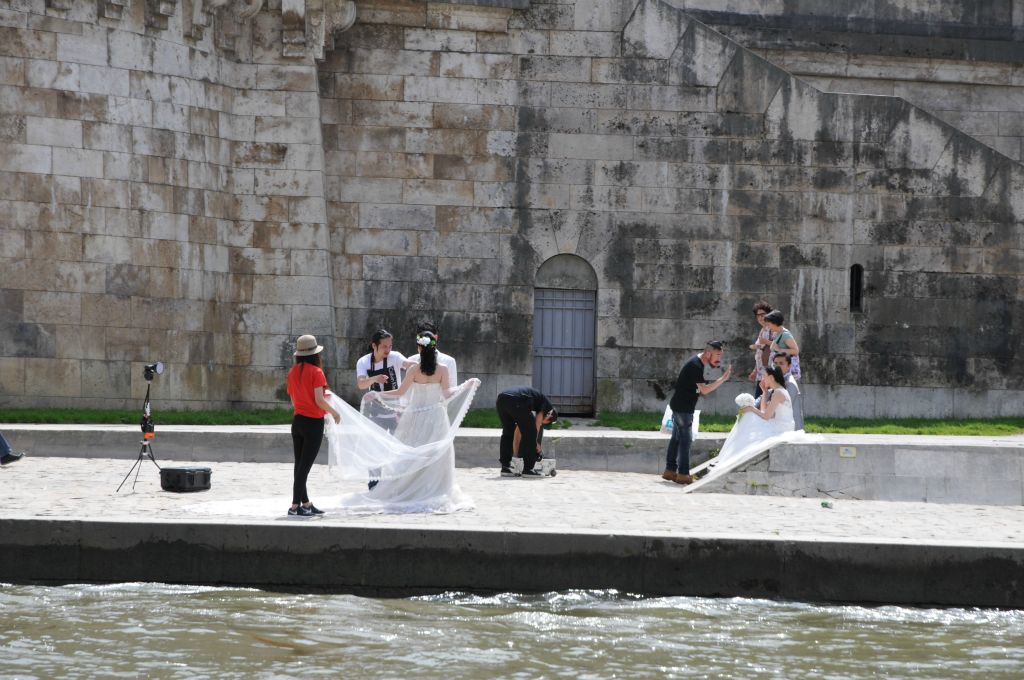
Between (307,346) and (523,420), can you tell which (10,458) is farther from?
(523,420)

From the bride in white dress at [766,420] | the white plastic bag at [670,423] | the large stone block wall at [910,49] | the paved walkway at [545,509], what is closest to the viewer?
the paved walkway at [545,509]

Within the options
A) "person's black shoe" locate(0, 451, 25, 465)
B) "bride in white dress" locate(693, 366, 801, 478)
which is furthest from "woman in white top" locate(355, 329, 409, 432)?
"person's black shoe" locate(0, 451, 25, 465)

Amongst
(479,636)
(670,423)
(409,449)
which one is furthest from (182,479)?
(670,423)

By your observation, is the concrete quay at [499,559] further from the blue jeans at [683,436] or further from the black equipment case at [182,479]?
the blue jeans at [683,436]

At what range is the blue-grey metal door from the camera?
20312 mm

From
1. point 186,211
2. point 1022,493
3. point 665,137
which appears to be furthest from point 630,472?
point 186,211

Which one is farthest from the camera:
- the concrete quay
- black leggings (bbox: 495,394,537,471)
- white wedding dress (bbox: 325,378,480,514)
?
black leggings (bbox: 495,394,537,471)

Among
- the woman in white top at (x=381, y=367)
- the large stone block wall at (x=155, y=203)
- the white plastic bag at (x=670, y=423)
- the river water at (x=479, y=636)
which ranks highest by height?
the large stone block wall at (x=155, y=203)

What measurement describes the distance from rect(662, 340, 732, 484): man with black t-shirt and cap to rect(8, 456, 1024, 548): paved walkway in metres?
0.24

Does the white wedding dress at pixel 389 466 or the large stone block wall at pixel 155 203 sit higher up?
the large stone block wall at pixel 155 203

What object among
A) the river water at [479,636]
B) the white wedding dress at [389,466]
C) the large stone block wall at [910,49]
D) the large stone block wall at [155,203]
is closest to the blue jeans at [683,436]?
the white wedding dress at [389,466]

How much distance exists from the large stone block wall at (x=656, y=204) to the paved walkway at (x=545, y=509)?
5171mm

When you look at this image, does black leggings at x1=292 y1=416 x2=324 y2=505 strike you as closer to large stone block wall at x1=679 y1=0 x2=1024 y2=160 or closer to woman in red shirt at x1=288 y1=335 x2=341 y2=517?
woman in red shirt at x1=288 y1=335 x2=341 y2=517

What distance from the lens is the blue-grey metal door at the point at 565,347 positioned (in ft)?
66.6
